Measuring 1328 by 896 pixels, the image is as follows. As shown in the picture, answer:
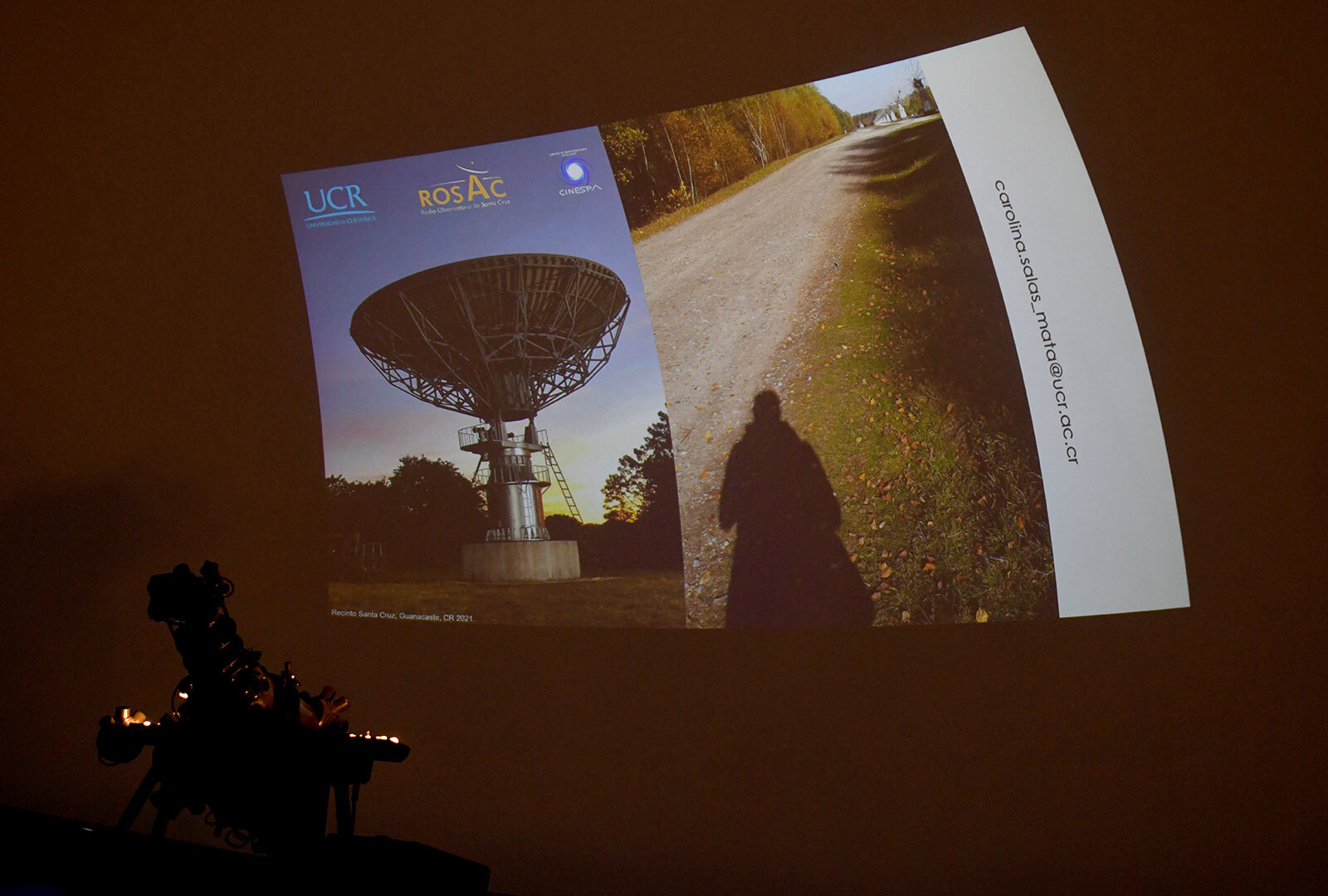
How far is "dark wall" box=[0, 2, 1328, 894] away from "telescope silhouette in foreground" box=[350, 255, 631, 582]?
0.46m

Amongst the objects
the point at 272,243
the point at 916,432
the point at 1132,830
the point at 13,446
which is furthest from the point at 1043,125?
the point at 13,446

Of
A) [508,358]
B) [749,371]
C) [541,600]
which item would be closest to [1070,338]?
[749,371]

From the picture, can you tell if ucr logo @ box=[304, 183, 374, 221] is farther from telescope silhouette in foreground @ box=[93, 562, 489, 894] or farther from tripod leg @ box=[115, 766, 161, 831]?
tripod leg @ box=[115, 766, 161, 831]

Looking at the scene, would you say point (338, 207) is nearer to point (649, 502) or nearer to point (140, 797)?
point (649, 502)

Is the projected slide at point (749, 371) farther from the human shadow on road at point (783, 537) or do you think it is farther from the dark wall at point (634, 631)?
the dark wall at point (634, 631)

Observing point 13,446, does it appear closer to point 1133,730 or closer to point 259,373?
point 259,373

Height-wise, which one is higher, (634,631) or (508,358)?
(508,358)

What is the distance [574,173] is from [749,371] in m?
1.15

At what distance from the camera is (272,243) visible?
4.28 m

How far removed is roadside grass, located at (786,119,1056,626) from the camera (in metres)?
3.01

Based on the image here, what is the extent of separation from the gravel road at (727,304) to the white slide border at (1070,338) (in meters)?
0.52

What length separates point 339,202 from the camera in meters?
4.02

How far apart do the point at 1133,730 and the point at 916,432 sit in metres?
1.29

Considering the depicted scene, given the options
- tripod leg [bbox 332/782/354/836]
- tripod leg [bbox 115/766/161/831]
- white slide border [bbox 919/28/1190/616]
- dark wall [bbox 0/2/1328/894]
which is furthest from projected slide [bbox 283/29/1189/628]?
tripod leg [bbox 115/766/161/831]
